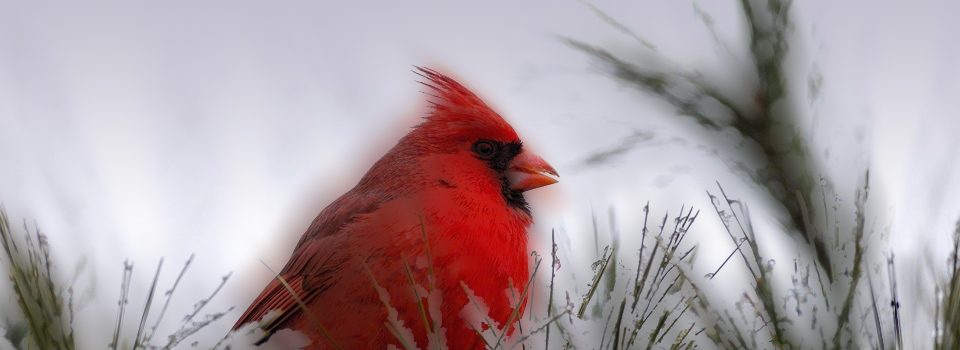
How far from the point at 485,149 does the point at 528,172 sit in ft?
0.35

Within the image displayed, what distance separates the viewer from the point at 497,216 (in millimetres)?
1438

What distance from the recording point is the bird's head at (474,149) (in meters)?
1.54

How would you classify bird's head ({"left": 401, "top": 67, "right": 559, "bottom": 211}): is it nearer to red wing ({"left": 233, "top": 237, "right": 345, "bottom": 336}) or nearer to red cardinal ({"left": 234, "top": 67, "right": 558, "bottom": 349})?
red cardinal ({"left": 234, "top": 67, "right": 558, "bottom": 349})

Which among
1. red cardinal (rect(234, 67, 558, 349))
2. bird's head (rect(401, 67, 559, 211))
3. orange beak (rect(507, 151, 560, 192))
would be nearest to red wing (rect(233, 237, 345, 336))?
red cardinal (rect(234, 67, 558, 349))

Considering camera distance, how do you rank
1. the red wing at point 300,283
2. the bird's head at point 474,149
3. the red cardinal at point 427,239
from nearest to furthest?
the red cardinal at point 427,239 → the red wing at point 300,283 → the bird's head at point 474,149

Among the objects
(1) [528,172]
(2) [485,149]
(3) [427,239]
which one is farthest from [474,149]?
(3) [427,239]

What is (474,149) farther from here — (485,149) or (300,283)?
(300,283)

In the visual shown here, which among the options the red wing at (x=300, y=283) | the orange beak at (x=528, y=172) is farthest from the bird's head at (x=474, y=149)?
the red wing at (x=300, y=283)

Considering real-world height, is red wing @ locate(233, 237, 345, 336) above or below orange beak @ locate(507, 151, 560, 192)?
above

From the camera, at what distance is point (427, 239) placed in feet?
4.19

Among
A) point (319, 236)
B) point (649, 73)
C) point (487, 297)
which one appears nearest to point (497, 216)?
point (487, 297)

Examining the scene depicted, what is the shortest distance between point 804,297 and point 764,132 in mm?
236

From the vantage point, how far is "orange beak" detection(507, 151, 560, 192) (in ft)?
5.07

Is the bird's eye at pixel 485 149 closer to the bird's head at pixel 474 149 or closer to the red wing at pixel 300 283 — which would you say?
the bird's head at pixel 474 149
